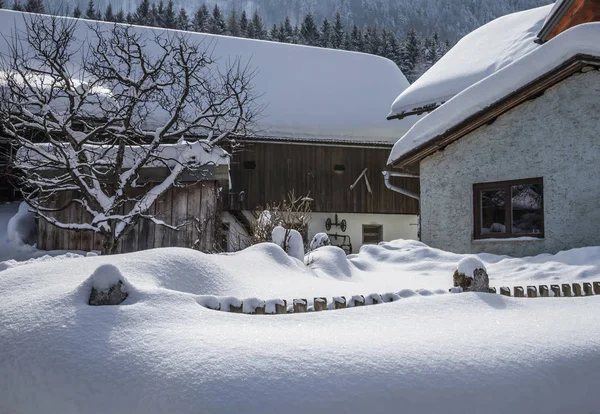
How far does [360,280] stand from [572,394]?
196 inches

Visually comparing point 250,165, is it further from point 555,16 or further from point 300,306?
point 300,306

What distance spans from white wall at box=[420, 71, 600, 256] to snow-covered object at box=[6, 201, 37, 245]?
9.55 m

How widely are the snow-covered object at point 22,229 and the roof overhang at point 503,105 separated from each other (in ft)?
30.2

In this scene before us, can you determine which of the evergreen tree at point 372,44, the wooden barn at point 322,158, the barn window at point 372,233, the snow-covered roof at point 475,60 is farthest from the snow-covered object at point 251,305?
the evergreen tree at point 372,44

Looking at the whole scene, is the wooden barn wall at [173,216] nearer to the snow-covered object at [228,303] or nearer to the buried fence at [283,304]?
the buried fence at [283,304]

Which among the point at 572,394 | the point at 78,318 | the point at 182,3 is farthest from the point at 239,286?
the point at 182,3

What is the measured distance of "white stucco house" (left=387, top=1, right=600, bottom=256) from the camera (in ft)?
32.4

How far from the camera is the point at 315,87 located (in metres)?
23.4

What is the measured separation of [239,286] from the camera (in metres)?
5.41

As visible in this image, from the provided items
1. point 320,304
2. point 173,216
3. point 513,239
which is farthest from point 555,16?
point 320,304

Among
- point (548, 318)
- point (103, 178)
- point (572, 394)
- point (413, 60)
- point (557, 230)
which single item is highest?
point (413, 60)

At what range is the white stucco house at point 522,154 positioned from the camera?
9891 mm

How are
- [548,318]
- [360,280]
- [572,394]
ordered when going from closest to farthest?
1. [572,394]
2. [548,318]
3. [360,280]

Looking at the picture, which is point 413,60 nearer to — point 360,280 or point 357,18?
point 360,280
